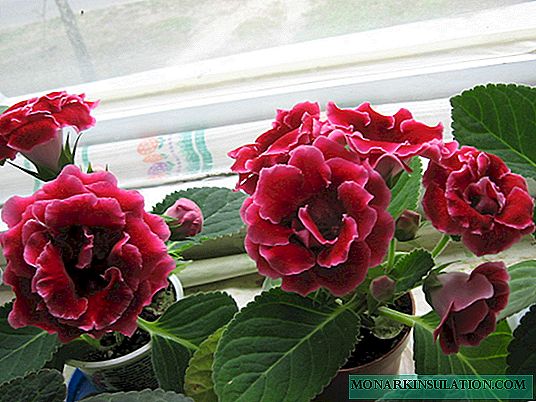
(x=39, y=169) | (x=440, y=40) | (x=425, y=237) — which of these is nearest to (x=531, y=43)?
(x=440, y=40)

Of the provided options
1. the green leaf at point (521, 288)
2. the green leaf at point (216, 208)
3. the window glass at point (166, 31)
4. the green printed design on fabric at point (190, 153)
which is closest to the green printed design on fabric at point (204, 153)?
the green printed design on fabric at point (190, 153)

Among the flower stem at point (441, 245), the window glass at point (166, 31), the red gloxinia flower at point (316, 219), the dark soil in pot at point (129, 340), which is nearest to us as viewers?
the red gloxinia flower at point (316, 219)

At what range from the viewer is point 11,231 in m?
0.46

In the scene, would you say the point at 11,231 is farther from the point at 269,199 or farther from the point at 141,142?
the point at 141,142

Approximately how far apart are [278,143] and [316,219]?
0.21 feet

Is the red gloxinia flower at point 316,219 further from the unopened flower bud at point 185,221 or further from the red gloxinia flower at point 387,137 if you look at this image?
the unopened flower bud at point 185,221

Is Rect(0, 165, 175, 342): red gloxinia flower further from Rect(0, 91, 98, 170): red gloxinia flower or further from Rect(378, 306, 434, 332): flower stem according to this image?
Rect(378, 306, 434, 332): flower stem

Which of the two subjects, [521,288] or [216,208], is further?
[216,208]

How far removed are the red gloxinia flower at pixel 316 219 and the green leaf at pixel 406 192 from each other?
10 centimetres

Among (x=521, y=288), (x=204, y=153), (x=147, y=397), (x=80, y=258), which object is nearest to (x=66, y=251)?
(x=80, y=258)

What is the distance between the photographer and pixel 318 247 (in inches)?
17.4

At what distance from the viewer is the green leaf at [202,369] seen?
55cm

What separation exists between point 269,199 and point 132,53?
20.8 inches

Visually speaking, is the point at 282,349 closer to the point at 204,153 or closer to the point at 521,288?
the point at 521,288
